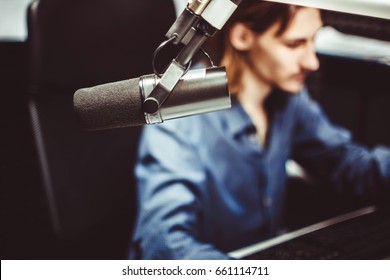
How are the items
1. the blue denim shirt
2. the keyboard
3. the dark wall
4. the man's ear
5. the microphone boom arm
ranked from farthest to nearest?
the dark wall → the blue denim shirt → the man's ear → the keyboard → the microphone boom arm

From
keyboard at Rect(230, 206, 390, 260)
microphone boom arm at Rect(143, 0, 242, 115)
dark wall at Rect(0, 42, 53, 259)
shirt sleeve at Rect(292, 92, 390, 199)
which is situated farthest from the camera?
shirt sleeve at Rect(292, 92, 390, 199)

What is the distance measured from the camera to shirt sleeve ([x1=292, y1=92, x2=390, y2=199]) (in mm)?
1009

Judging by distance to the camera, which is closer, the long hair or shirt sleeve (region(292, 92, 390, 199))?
the long hair

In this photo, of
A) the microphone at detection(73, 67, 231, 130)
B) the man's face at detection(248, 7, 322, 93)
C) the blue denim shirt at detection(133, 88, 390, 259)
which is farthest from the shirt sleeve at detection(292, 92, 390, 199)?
the microphone at detection(73, 67, 231, 130)

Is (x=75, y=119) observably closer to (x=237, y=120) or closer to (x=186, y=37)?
(x=237, y=120)

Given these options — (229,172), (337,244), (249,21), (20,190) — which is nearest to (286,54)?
(249,21)

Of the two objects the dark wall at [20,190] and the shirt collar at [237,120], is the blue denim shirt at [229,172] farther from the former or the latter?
the dark wall at [20,190]

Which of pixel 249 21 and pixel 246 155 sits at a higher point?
pixel 249 21

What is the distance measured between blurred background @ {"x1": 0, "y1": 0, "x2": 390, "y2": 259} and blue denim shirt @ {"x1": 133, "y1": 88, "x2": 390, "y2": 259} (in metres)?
0.13

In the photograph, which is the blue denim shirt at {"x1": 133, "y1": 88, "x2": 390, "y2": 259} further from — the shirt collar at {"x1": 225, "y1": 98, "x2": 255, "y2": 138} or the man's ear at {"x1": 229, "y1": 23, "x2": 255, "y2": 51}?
the man's ear at {"x1": 229, "y1": 23, "x2": 255, "y2": 51}

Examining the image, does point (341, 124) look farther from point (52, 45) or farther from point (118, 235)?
point (52, 45)

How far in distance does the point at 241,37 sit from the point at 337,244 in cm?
39

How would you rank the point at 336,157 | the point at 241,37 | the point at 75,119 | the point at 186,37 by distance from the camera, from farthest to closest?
the point at 336,157 < the point at 75,119 < the point at 241,37 < the point at 186,37

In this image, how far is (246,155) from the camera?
0.96 metres
